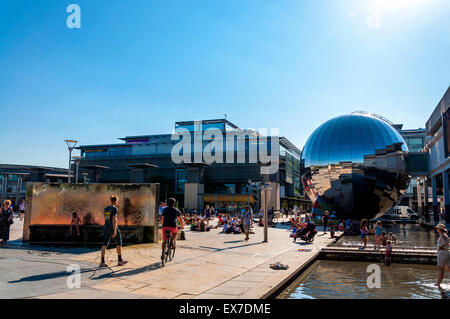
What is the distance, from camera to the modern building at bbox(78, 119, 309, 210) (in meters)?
66.7

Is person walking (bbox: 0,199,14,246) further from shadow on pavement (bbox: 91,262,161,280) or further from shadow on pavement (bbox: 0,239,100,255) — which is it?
shadow on pavement (bbox: 91,262,161,280)

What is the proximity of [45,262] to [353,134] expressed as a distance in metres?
18.9

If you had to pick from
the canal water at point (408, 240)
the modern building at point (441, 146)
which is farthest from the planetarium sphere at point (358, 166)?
the modern building at point (441, 146)

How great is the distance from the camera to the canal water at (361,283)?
7102 mm

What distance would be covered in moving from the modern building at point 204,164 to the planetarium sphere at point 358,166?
137ft

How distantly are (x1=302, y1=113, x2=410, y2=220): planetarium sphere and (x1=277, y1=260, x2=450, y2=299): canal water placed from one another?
9.95 m

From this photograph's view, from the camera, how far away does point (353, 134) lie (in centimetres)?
2156

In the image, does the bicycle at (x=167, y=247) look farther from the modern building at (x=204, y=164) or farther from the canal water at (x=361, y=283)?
the modern building at (x=204, y=164)

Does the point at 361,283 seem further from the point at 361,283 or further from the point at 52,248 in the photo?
the point at 52,248

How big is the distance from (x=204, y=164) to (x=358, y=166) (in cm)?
4675

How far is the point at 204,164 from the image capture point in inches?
2591
